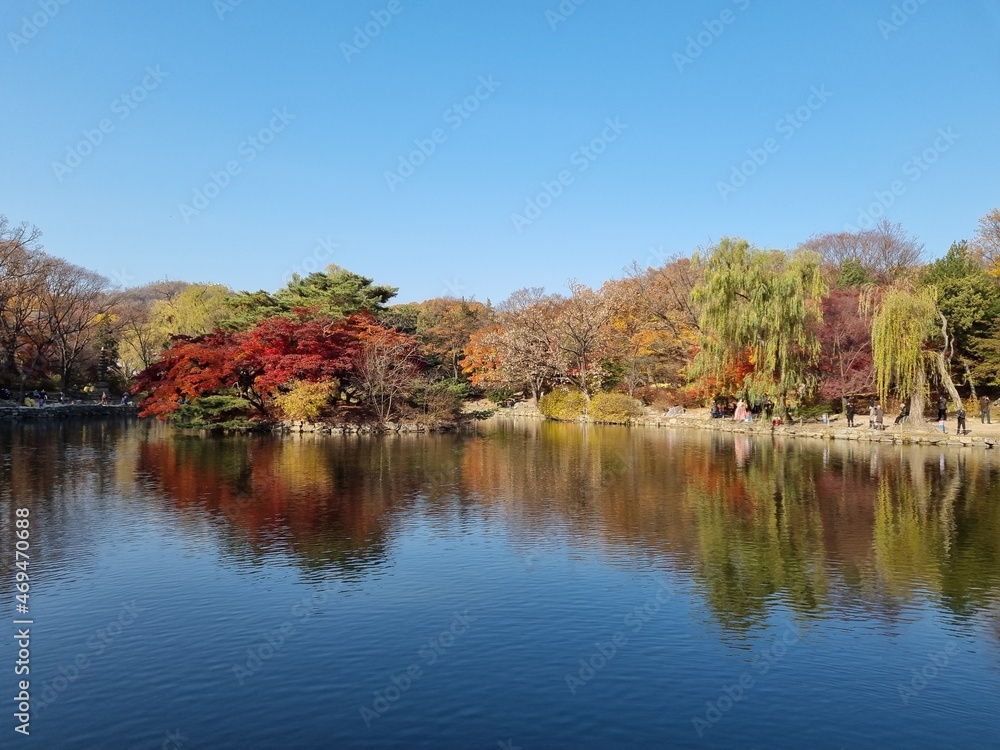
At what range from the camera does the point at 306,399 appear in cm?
3284

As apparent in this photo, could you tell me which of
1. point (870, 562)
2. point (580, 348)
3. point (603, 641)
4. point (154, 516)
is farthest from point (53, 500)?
point (580, 348)

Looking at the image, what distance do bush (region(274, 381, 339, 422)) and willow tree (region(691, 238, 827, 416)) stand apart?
1800 cm

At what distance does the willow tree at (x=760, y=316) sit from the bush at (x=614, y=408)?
25.3ft

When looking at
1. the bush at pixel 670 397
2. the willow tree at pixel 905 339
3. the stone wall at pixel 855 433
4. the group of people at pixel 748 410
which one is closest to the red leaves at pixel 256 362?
the stone wall at pixel 855 433

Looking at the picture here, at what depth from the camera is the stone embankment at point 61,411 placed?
39.0 m

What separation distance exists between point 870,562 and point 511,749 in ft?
26.5

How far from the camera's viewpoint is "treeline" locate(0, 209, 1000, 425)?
1261 inches

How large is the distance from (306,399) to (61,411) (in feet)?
68.3

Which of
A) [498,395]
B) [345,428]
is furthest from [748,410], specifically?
[498,395]

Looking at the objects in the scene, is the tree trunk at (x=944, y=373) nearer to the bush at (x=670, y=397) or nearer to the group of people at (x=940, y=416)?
the group of people at (x=940, y=416)

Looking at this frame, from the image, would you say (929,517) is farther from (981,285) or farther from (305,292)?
(305,292)

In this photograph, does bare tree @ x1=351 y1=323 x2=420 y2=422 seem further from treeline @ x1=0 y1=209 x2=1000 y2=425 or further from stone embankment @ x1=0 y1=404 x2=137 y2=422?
stone embankment @ x1=0 y1=404 x2=137 y2=422

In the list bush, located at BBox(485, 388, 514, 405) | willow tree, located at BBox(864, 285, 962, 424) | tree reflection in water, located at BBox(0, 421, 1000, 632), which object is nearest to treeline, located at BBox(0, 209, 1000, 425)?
willow tree, located at BBox(864, 285, 962, 424)

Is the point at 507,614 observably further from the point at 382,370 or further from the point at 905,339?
the point at 905,339
